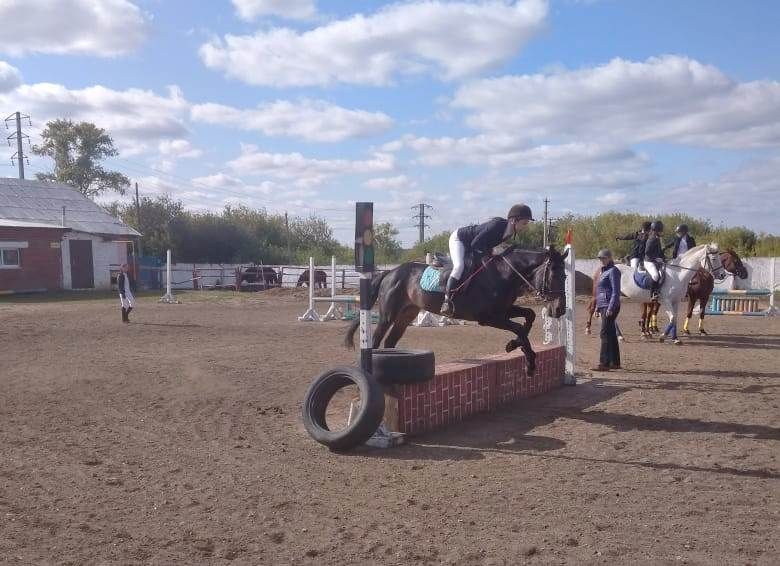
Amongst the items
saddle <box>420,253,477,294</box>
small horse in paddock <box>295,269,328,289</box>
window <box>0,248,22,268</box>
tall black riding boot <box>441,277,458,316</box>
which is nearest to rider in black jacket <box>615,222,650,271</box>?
saddle <box>420,253,477,294</box>

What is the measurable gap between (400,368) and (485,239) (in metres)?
2.51

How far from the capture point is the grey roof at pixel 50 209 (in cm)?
3731

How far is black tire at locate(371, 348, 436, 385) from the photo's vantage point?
6836 millimetres

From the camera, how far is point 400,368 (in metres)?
6.83

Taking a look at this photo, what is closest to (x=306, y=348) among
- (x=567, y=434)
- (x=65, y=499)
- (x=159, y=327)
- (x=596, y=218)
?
(x=159, y=327)

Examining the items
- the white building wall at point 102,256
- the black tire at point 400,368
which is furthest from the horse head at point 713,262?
the white building wall at point 102,256

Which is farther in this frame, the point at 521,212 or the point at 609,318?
the point at 609,318

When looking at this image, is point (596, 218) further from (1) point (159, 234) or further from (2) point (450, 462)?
(2) point (450, 462)

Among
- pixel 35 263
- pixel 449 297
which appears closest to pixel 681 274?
pixel 449 297

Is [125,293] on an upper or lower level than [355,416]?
upper

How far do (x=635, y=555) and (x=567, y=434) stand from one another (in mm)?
3041

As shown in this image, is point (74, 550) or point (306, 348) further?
point (306, 348)

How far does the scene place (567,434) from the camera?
7055mm

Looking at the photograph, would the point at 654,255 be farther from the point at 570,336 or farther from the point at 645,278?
the point at 570,336
